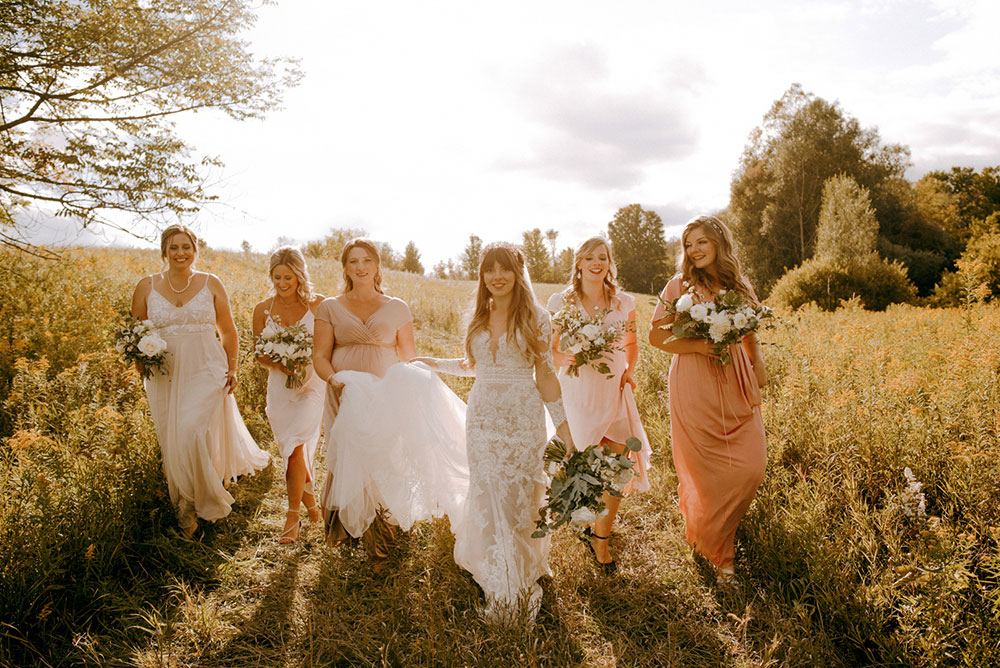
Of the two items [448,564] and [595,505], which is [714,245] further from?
[448,564]

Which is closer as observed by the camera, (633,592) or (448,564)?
(633,592)

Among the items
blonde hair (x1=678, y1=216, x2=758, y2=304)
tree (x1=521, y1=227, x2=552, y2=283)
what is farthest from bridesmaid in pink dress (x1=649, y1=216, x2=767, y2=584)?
tree (x1=521, y1=227, x2=552, y2=283)

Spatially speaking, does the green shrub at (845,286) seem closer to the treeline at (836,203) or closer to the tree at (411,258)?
the treeline at (836,203)

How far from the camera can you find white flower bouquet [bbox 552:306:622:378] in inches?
163

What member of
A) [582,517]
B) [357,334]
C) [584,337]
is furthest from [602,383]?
[357,334]

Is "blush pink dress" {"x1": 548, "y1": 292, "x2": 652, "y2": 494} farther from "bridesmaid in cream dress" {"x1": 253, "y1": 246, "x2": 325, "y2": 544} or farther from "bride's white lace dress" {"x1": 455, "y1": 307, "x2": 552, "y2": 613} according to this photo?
"bridesmaid in cream dress" {"x1": 253, "y1": 246, "x2": 325, "y2": 544}

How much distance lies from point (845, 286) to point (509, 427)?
788 inches

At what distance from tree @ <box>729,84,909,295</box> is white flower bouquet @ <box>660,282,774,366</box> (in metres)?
31.5

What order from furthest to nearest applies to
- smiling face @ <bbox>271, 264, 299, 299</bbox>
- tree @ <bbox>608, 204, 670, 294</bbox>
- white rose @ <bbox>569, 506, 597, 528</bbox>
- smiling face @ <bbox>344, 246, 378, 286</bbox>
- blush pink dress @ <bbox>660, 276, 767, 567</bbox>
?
tree @ <bbox>608, 204, 670, 294</bbox>
smiling face @ <bbox>271, 264, 299, 299</bbox>
smiling face @ <bbox>344, 246, 378, 286</bbox>
blush pink dress @ <bbox>660, 276, 767, 567</bbox>
white rose @ <bbox>569, 506, 597, 528</bbox>

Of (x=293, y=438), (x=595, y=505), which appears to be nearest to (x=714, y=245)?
(x=595, y=505)

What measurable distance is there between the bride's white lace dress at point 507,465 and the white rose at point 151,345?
3139 mm

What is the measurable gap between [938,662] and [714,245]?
118 inches

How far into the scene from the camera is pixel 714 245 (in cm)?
421

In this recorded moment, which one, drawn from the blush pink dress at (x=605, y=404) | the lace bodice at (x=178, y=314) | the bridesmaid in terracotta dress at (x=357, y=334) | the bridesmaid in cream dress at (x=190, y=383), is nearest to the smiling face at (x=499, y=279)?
the blush pink dress at (x=605, y=404)
